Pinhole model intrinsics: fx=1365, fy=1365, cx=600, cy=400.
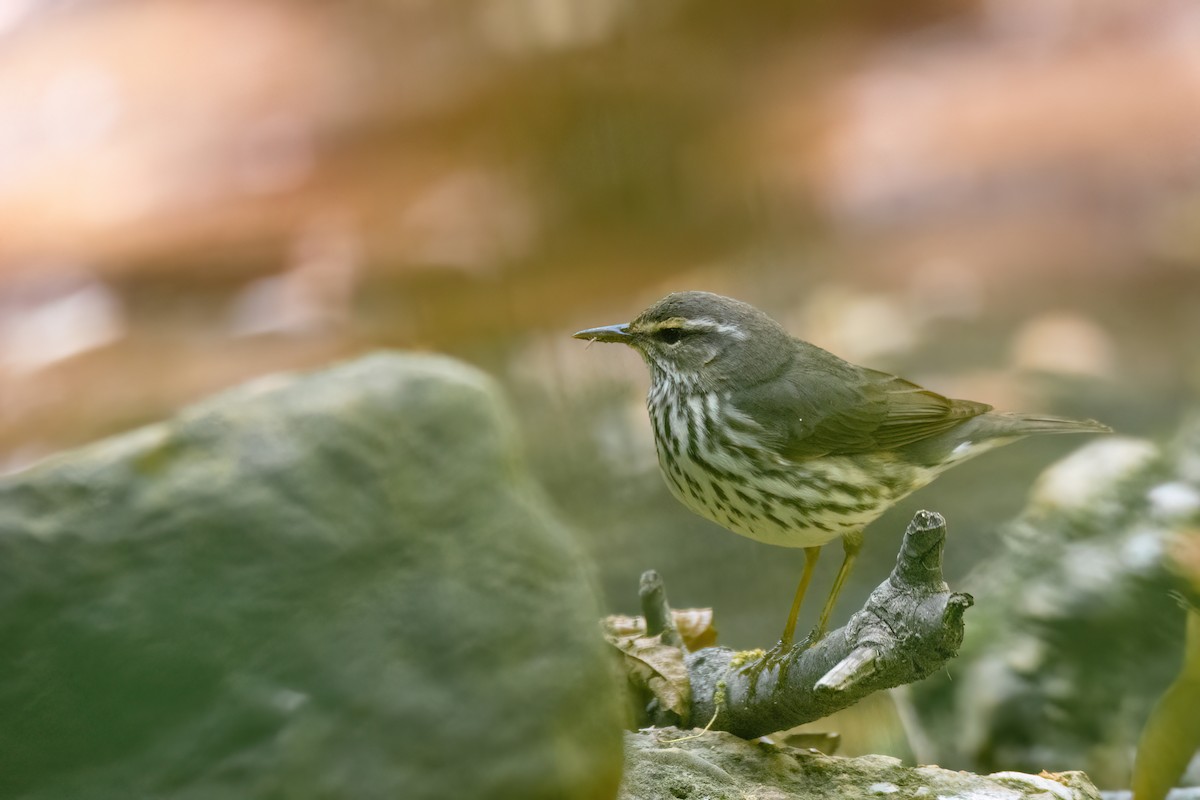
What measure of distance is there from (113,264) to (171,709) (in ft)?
22.9

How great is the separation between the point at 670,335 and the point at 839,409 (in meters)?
0.51

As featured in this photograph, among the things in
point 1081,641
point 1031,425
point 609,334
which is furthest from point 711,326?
point 1081,641

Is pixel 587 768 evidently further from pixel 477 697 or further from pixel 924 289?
pixel 924 289

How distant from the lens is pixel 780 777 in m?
3.15

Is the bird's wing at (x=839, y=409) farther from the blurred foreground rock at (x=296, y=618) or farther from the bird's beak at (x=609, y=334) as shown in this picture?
the blurred foreground rock at (x=296, y=618)

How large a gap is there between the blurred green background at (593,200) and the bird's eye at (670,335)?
2221 millimetres

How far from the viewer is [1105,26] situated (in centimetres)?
1076

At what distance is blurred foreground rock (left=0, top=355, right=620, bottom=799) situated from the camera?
91.1 inches

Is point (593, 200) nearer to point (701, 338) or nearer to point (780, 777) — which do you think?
point (701, 338)

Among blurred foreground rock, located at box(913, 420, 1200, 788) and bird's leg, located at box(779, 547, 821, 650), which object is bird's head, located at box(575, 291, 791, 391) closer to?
bird's leg, located at box(779, 547, 821, 650)

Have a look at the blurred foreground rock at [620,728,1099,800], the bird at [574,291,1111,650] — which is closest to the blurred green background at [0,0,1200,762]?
the bird at [574,291,1111,650]

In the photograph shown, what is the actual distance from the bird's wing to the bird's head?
0.27ft

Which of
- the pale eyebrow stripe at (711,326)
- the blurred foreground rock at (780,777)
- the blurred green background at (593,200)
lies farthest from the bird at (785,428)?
the blurred green background at (593,200)

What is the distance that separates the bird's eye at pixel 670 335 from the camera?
374cm
